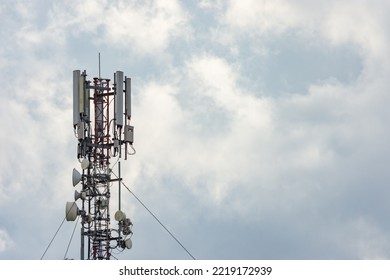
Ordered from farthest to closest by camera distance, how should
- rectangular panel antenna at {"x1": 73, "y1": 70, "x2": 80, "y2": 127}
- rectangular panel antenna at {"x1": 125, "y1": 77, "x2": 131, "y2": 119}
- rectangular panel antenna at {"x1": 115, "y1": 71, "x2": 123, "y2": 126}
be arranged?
rectangular panel antenna at {"x1": 73, "y1": 70, "x2": 80, "y2": 127} < rectangular panel antenna at {"x1": 125, "y1": 77, "x2": 131, "y2": 119} < rectangular panel antenna at {"x1": 115, "y1": 71, "x2": 123, "y2": 126}

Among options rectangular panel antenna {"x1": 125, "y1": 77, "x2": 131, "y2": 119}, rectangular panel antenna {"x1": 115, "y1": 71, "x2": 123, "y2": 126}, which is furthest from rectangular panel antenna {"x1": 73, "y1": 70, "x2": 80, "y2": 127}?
rectangular panel antenna {"x1": 125, "y1": 77, "x2": 131, "y2": 119}

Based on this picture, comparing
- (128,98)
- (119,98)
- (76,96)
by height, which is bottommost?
(119,98)

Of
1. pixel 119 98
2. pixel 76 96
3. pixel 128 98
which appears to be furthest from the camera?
pixel 76 96

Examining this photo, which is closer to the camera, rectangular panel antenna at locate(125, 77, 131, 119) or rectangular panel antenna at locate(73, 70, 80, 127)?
rectangular panel antenna at locate(125, 77, 131, 119)

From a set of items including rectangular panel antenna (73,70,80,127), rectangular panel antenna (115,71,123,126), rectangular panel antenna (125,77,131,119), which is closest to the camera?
rectangular panel antenna (115,71,123,126)

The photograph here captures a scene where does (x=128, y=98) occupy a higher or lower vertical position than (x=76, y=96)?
lower

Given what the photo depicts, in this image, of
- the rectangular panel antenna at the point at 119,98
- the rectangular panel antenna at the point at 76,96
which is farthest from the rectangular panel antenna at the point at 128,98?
the rectangular panel antenna at the point at 76,96

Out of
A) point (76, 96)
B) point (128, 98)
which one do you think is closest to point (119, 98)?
point (128, 98)

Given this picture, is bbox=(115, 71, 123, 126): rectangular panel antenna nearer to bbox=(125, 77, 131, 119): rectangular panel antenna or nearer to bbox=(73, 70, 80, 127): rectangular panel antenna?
bbox=(125, 77, 131, 119): rectangular panel antenna

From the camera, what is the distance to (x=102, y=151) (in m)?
67.9

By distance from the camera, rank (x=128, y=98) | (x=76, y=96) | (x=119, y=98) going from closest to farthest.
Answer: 1. (x=119, y=98)
2. (x=128, y=98)
3. (x=76, y=96)

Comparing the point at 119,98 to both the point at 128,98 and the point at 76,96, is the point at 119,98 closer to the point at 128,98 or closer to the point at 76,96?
the point at 128,98
